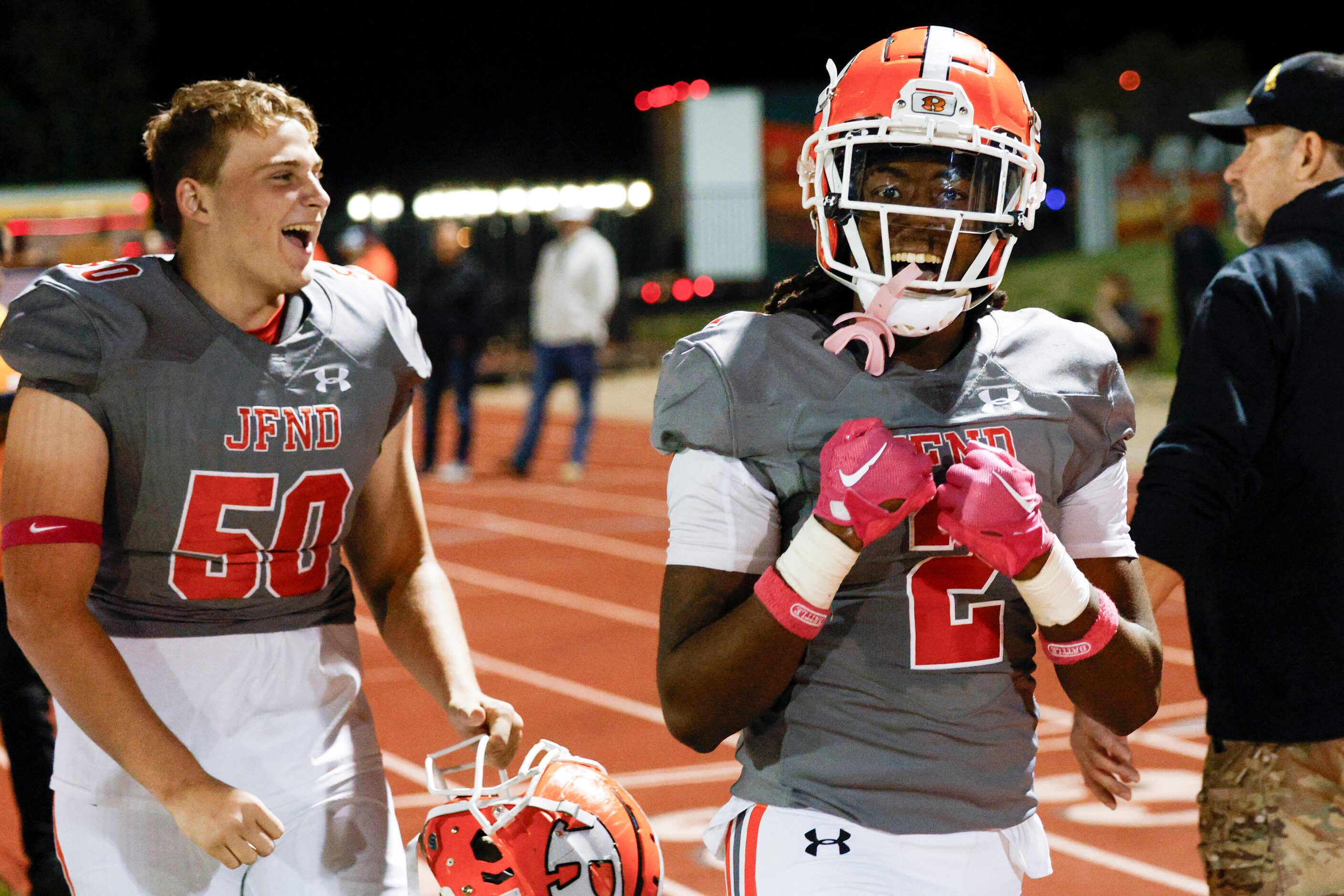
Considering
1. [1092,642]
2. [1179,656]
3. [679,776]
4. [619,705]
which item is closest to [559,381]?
[619,705]

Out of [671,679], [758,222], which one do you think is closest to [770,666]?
[671,679]

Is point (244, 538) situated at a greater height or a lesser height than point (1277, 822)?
greater

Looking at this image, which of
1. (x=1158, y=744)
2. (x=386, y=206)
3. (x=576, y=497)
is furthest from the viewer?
(x=386, y=206)

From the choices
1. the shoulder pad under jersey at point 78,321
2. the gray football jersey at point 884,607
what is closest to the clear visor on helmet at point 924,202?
the gray football jersey at point 884,607

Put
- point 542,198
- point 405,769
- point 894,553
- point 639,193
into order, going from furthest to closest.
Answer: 1. point 542,198
2. point 639,193
3. point 405,769
4. point 894,553

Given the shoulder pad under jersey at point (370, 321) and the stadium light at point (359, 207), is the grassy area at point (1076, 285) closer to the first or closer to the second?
the stadium light at point (359, 207)

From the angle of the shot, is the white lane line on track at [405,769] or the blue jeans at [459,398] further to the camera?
the blue jeans at [459,398]

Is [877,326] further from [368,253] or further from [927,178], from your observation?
[368,253]

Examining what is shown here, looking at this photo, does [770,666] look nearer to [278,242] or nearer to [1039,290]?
[278,242]

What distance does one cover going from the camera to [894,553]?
86.4 inches

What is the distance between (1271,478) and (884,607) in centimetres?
118

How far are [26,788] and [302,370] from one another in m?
2.11

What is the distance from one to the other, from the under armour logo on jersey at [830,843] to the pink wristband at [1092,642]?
381 millimetres

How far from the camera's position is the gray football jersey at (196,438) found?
253 cm
